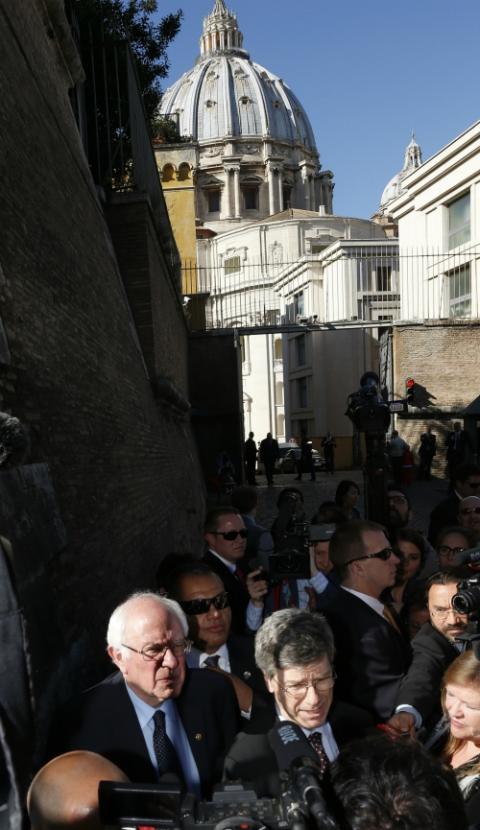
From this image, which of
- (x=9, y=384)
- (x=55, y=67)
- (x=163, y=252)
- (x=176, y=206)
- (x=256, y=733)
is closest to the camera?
(x=256, y=733)

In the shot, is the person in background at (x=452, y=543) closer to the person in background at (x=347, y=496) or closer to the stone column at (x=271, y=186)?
the person in background at (x=347, y=496)

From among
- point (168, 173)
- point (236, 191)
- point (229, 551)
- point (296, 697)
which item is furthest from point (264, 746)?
point (236, 191)

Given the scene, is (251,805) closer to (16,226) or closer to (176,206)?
(16,226)

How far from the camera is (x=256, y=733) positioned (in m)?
2.70

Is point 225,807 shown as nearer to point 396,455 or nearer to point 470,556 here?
point 470,556

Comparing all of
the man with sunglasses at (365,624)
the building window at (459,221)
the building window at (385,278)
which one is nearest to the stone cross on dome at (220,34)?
the building window at (385,278)

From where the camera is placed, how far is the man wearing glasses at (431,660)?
10.7 feet

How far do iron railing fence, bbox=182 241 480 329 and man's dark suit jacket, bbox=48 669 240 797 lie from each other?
1979 centimetres

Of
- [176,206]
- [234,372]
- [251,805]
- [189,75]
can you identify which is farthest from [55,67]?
[189,75]

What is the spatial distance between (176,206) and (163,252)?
1039 cm

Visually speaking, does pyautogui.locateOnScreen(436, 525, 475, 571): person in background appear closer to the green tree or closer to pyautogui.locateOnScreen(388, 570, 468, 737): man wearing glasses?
pyautogui.locateOnScreen(388, 570, 468, 737): man wearing glasses

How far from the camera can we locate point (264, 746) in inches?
100

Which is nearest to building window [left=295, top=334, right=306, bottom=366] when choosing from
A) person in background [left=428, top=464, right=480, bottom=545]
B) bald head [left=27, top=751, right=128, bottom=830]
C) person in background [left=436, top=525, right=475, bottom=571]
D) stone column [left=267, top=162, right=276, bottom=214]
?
person in background [left=428, top=464, right=480, bottom=545]

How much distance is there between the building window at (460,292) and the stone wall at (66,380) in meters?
17.6
